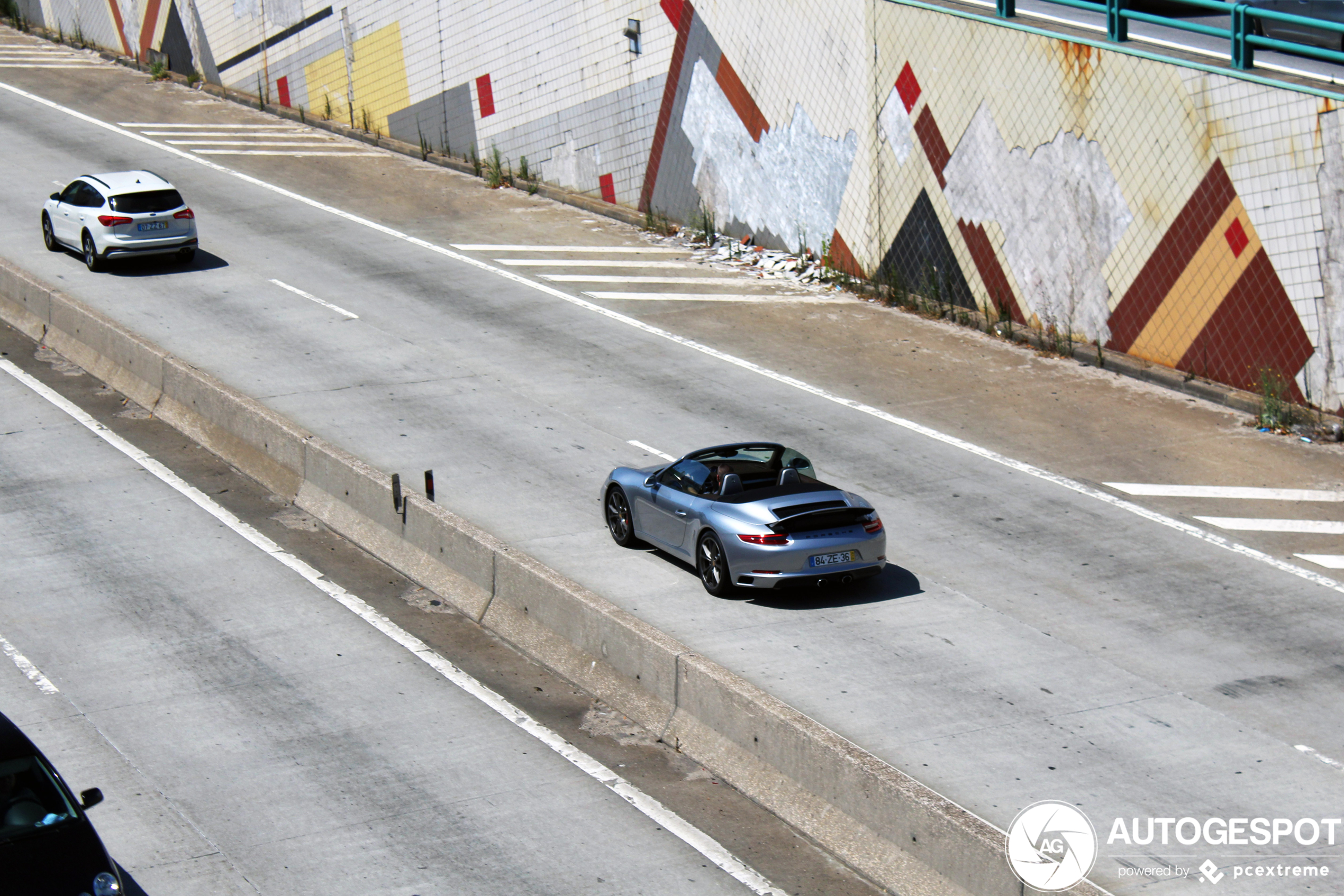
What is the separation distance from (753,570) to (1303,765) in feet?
15.6

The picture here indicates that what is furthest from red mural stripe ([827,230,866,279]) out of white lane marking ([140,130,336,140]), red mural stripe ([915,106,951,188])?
white lane marking ([140,130,336,140])

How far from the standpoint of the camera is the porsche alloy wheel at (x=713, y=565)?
546 inches

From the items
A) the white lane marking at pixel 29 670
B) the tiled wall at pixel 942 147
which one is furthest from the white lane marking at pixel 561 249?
the white lane marking at pixel 29 670

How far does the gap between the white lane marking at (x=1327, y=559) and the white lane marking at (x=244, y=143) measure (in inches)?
1062

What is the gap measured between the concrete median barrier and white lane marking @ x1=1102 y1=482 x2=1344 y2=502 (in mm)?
→ 7066

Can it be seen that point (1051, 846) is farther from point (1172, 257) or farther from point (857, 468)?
point (1172, 257)

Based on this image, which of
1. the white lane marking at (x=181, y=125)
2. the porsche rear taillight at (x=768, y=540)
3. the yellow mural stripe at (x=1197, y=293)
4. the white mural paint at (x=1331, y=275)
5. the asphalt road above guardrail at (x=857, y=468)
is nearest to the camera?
the asphalt road above guardrail at (x=857, y=468)

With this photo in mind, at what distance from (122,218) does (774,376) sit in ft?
38.8

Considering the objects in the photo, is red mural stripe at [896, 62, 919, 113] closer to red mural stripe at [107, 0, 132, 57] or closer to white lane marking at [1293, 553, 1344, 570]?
white lane marking at [1293, 553, 1344, 570]

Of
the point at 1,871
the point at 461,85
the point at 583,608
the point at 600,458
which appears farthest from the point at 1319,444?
the point at 461,85

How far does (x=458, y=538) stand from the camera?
14.2m

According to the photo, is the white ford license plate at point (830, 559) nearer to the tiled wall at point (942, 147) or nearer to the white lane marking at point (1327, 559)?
the white lane marking at point (1327, 559)

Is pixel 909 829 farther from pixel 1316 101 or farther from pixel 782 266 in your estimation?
pixel 782 266

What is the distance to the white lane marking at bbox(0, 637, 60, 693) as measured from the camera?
12.2 meters
